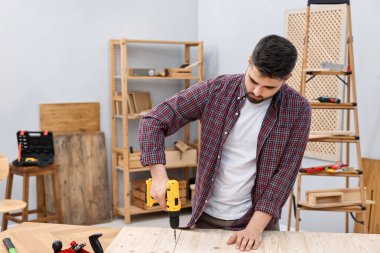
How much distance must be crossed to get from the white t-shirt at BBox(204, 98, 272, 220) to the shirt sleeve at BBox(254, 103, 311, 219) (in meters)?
0.09

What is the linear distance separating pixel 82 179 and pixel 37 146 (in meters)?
0.73

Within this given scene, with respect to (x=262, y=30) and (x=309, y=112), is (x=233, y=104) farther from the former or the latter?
(x=262, y=30)

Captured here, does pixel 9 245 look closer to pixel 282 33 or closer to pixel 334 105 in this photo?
pixel 334 105

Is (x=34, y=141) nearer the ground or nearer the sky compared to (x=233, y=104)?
nearer the ground

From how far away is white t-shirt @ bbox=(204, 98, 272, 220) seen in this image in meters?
2.20

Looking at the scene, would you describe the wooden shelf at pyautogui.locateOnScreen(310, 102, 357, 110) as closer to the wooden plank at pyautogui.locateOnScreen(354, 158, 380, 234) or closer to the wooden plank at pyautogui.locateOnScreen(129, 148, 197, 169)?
the wooden plank at pyautogui.locateOnScreen(354, 158, 380, 234)

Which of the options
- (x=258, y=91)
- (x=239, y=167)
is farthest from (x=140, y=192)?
(x=258, y=91)

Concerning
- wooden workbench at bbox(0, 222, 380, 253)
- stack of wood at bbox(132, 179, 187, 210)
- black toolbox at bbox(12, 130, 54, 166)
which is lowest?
stack of wood at bbox(132, 179, 187, 210)

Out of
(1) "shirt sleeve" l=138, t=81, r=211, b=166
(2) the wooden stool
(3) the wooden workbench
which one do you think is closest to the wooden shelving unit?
(2) the wooden stool

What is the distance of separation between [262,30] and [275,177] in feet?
10.6

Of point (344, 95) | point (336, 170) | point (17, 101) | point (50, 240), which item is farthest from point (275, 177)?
point (17, 101)

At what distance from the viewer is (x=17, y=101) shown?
5.20 metres

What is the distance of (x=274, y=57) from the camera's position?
1912 millimetres

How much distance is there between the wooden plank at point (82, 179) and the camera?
209 inches
